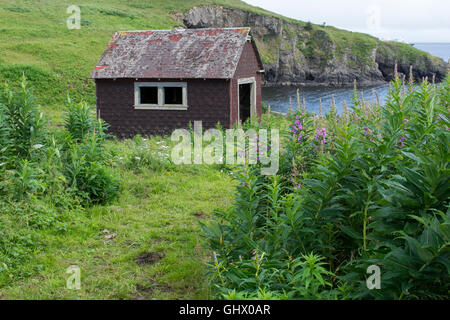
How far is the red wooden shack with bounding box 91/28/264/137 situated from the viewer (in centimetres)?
1808

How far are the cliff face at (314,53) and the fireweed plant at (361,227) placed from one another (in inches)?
2775

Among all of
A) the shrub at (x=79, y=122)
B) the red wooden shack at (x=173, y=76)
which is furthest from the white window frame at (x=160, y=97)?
the shrub at (x=79, y=122)

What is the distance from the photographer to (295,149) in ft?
20.5

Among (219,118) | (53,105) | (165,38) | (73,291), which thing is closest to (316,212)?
(73,291)

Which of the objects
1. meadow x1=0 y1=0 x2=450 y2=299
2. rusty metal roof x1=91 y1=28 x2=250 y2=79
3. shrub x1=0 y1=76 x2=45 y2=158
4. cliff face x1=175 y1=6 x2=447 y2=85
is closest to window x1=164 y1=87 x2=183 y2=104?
rusty metal roof x1=91 y1=28 x2=250 y2=79

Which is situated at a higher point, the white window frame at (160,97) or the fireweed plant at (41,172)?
the white window frame at (160,97)

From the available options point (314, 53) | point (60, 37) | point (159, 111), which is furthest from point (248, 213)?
point (314, 53)

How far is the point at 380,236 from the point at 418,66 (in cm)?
9131

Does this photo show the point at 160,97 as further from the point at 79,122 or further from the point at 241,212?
the point at 241,212

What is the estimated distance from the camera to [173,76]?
59.2ft

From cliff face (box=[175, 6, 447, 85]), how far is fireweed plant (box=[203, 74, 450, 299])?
70475 millimetres

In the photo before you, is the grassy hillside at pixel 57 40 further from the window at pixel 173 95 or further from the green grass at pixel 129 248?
the green grass at pixel 129 248

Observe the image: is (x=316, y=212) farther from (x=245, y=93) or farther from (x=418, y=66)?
(x=418, y=66)

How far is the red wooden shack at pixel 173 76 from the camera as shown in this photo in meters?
18.1
